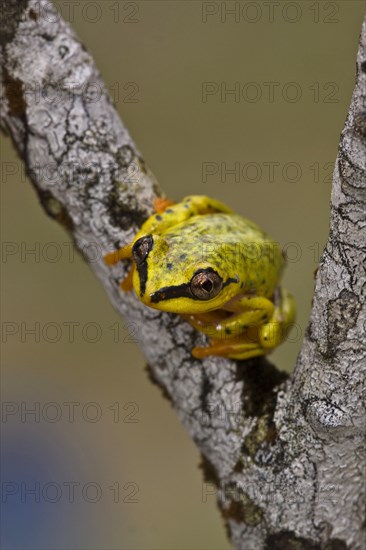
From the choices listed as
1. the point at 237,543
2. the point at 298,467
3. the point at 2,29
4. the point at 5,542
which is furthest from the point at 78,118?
the point at 5,542

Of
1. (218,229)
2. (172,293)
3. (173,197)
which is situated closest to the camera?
(172,293)

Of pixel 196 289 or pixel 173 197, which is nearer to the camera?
pixel 196 289

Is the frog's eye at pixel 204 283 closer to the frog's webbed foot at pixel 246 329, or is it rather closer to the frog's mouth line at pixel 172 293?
the frog's mouth line at pixel 172 293

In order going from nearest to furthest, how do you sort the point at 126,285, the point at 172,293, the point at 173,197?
the point at 172,293 → the point at 126,285 → the point at 173,197

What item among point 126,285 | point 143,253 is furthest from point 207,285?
point 126,285

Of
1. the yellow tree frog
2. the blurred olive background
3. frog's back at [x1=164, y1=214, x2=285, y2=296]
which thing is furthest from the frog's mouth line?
the blurred olive background

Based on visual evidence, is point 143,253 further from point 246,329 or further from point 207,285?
point 246,329

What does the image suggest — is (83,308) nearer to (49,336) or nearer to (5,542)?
(49,336)

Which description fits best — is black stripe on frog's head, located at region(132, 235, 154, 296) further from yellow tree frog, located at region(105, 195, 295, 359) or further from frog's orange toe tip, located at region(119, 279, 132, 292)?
frog's orange toe tip, located at region(119, 279, 132, 292)
